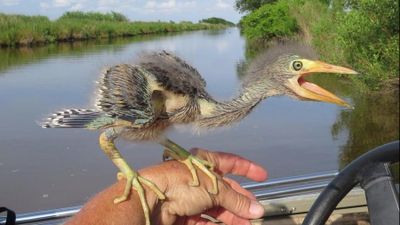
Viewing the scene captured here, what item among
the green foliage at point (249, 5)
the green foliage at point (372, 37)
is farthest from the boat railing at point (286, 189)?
the green foliage at point (249, 5)

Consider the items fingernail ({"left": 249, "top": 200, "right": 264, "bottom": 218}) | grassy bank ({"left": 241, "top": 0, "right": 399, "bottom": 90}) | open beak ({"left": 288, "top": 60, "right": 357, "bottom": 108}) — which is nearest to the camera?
fingernail ({"left": 249, "top": 200, "right": 264, "bottom": 218})

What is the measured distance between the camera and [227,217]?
1898 millimetres

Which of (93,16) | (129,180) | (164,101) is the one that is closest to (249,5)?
(93,16)

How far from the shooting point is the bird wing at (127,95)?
1.81 metres

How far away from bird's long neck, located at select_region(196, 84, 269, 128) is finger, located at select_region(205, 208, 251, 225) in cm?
33

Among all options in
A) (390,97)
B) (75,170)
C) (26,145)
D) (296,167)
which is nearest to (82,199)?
(75,170)

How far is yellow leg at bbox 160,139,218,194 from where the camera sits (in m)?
1.74

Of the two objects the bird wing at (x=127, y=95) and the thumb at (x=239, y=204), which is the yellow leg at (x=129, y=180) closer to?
the bird wing at (x=127, y=95)

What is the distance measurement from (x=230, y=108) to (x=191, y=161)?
0.34 metres

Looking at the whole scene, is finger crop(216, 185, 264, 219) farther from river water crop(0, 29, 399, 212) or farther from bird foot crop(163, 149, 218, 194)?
river water crop(0, 29, 399, 212)

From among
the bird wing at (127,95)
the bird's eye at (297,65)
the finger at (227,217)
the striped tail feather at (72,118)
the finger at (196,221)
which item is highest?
the bird's eye at (297,65)

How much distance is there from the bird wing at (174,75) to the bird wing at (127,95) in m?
0.05

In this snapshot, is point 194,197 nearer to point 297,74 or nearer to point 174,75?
point 174,75

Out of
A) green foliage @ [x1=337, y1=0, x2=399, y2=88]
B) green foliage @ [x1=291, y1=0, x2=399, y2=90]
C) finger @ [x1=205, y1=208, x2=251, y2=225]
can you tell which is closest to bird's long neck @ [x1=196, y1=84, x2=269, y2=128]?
finger @ [x1=205, y1=208, x2=251, y2=225]
